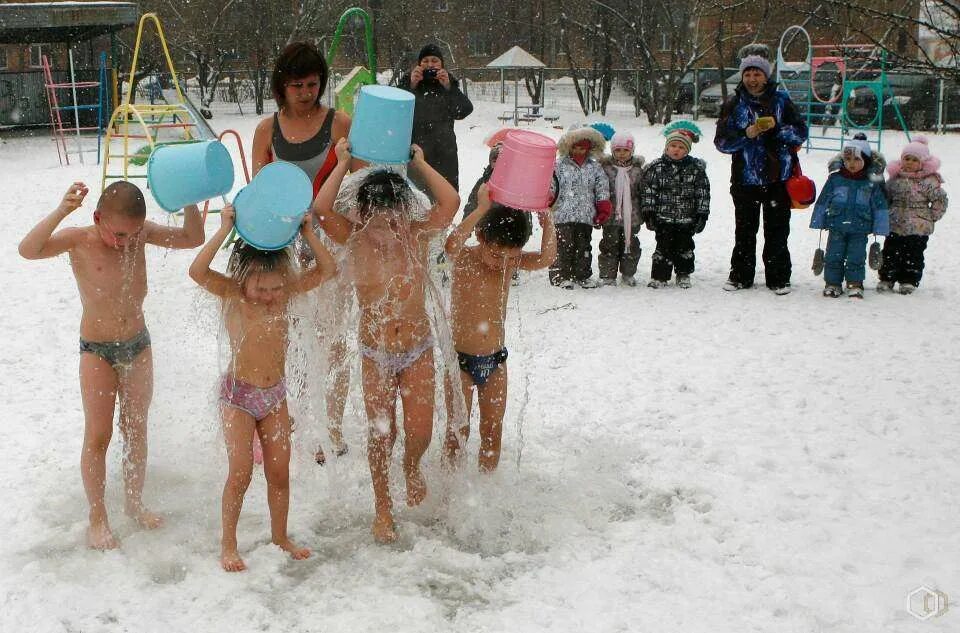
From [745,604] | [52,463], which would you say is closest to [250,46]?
[52,463]

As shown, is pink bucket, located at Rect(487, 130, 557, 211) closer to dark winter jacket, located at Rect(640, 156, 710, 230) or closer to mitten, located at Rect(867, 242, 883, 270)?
dark winter jacket, located at Rect(640, 156, 710, 230)

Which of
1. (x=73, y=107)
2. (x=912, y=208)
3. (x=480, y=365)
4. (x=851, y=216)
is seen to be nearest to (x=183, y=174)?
(x=480, y=365)

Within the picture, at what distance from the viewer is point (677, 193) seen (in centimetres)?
757

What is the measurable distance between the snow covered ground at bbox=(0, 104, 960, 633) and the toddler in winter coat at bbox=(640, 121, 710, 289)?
1.16 m

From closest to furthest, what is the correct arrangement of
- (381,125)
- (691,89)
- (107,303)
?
1. (381,125)
2. (107,303)
3. (691,89)

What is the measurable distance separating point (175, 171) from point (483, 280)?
1.29 metres

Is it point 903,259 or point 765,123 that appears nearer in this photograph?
point 765,123

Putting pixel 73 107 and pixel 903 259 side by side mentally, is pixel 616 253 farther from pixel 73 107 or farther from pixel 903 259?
pixel 73 107

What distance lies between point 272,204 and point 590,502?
6.14 feet

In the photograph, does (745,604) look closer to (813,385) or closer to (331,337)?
(331,337)

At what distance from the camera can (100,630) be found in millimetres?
3035

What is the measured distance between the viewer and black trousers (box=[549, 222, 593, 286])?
25.5ft

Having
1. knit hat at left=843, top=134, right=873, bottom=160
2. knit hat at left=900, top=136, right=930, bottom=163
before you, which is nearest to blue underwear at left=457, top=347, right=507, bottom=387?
knit hat at left=843, top=134, right=873, bottom=160

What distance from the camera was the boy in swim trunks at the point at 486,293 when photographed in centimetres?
377
